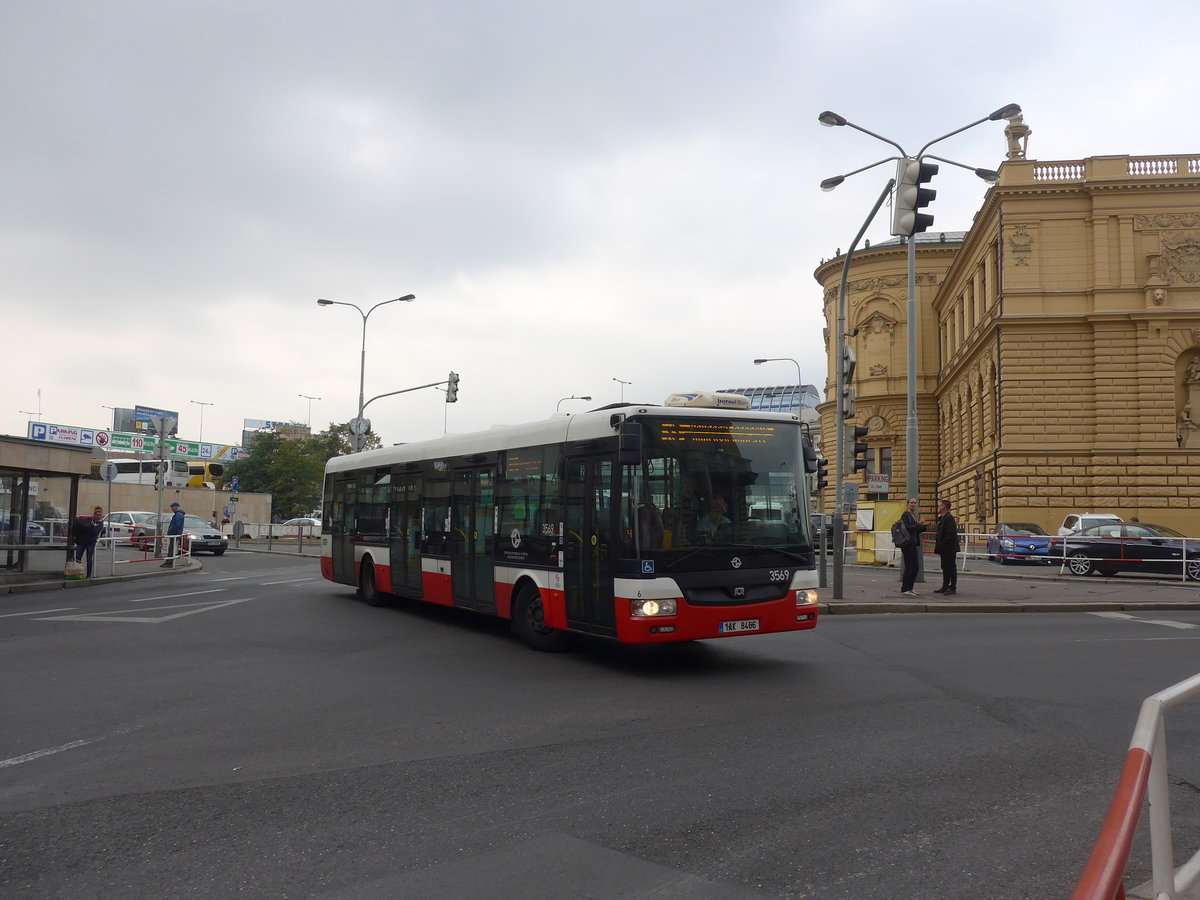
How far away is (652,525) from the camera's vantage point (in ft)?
31.6

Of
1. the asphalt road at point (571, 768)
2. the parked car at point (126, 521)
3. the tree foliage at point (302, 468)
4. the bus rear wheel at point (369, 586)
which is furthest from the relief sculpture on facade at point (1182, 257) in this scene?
the tree foliage at point (302, 468)

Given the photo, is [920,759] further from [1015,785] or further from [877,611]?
[877,611]

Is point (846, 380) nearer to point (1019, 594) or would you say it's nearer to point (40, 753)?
point (1019, 594)

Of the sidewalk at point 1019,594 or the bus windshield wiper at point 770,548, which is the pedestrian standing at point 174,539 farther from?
the bus windshield wiper at point 770,548

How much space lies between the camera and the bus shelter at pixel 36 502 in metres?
21.7

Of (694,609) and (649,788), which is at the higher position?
(694,609)

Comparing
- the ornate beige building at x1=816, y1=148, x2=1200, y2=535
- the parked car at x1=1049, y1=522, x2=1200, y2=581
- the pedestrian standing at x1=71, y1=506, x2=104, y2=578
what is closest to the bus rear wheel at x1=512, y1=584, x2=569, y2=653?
the pedestrian standing at x1=71, y1=506, x2=104, y2=578

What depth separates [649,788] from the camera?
5.69m

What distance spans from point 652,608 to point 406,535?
6.77m

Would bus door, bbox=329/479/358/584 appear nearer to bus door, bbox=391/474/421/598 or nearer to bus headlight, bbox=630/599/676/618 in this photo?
bus door, bbox=391/474/421/598

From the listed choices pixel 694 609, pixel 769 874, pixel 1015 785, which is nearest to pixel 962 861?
pixel 769 874

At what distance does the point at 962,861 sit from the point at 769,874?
0.88 meters

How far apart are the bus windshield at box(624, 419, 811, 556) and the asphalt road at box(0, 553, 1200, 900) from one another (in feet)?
4.40

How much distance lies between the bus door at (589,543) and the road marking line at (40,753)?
4.67 m
